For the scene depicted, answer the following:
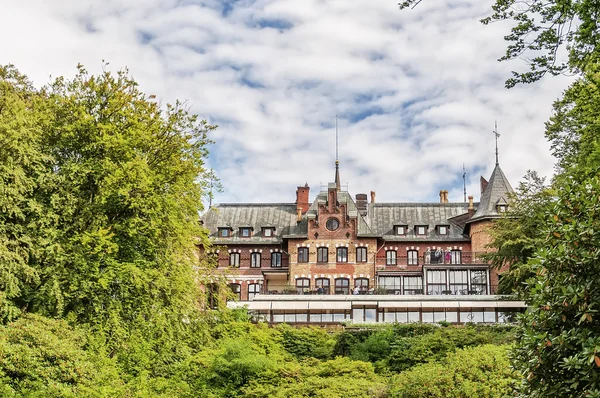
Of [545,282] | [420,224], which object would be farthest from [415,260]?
[545,282]

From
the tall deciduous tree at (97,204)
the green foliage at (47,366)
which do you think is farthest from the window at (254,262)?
the green foliage at (47,366)

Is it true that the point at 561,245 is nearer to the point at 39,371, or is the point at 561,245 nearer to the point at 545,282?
the point at 545,282

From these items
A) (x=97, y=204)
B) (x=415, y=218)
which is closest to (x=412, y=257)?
(x=415, y=218)

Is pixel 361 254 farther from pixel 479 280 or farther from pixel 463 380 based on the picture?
pixel 463 380

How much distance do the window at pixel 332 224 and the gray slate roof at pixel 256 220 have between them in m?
1.99

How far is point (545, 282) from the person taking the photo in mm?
8594

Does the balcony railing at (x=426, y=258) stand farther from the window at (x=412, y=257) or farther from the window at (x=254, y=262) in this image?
the window at (x=254, y=262)

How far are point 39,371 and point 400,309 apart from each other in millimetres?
30831

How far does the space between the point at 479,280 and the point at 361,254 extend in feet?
28.4

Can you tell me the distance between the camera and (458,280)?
53.4 metres

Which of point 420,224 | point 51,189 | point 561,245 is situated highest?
point 420,224

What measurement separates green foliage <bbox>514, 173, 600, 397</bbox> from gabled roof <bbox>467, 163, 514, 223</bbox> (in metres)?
45.4

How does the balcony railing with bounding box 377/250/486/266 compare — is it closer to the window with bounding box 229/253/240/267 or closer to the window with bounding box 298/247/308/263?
the window with bounding box 298/247/308/263

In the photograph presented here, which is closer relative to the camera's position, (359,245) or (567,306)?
(567,306)
